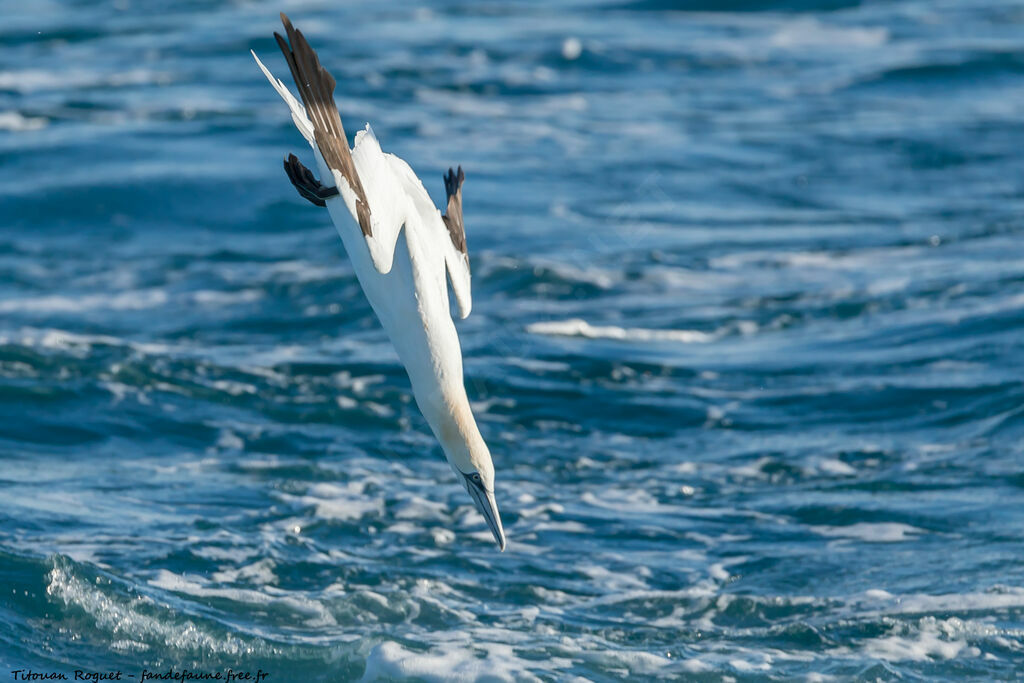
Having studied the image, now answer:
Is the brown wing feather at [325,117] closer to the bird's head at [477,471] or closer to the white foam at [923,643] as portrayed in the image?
the bird's head at [477,471]

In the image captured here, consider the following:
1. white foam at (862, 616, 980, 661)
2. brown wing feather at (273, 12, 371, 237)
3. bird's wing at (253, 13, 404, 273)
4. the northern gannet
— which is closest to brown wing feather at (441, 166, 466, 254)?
the northern gannet

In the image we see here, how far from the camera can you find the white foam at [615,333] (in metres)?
13.2

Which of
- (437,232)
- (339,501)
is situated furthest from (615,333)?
(437,232)

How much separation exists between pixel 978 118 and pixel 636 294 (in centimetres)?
858

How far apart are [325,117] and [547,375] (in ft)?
21.7

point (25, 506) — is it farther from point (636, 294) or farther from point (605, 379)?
point (636, 294)

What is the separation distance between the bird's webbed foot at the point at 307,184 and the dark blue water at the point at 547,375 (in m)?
2.60

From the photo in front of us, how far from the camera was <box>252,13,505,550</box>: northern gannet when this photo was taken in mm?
5891

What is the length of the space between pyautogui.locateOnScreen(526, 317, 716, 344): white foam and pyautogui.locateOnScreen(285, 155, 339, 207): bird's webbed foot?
285 inches

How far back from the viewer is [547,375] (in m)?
12.4

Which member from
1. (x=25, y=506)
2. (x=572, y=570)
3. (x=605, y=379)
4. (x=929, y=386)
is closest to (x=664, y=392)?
(x=605, y=379)

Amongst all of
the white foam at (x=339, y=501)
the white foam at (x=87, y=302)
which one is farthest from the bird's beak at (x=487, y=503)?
the white foam at (x=87, y=302)

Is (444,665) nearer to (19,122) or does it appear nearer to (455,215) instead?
(455,215)

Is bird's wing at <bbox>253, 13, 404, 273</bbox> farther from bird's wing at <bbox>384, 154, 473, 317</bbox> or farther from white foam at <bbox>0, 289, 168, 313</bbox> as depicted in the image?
white foam at <bbox>0, 289, 168, 313</bbox>
